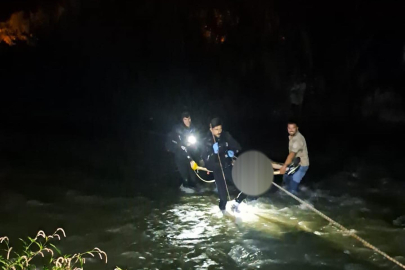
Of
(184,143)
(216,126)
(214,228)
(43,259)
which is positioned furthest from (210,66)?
(43,259)

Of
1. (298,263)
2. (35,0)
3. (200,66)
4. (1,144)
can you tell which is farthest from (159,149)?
(35,0)

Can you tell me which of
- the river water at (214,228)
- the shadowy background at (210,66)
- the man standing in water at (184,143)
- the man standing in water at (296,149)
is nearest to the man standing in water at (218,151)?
the river water at (214,228)

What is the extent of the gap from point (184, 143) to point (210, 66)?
11304 mm

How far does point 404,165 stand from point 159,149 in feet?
24.6

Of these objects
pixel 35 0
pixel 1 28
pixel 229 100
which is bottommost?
pixel 229 100

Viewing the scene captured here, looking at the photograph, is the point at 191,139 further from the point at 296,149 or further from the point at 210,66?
the point at 210,66

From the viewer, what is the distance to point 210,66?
1955 cm

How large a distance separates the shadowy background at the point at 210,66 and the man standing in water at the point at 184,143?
6003 millimetres

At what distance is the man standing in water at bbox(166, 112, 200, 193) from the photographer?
8.73m

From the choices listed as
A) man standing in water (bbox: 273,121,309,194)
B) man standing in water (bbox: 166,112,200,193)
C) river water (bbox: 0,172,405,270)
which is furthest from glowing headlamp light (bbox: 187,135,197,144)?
man standing in water (bbox: 273,121,309,194)

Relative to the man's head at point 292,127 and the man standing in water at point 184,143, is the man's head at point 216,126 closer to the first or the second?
the man's head at point 292,127

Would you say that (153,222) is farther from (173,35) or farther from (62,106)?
(62,106)

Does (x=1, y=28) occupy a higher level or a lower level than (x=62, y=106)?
higher

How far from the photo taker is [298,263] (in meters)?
5.74
